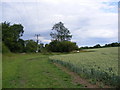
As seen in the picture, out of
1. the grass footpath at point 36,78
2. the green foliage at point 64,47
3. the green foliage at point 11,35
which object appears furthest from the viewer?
the green foliage at point 64,47

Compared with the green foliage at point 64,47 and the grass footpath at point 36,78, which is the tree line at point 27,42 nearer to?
the green foliage at point 64,47

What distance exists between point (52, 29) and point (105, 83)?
72.3m

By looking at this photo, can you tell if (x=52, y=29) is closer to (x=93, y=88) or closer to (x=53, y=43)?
(x=53, y=43)

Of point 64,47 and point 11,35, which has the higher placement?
point 11,35

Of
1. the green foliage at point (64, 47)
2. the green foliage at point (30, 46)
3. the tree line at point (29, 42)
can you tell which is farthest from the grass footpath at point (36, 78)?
the green foliage at point (30, 46)

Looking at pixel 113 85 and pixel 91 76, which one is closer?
pixel 113 85

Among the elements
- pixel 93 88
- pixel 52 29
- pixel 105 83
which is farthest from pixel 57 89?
pixel 52 29

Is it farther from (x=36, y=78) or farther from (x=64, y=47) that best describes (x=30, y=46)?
(x=36, y=78)

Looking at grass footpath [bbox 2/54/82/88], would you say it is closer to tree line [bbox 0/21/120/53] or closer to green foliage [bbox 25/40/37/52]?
tree line [bbox 0/21/120/53]

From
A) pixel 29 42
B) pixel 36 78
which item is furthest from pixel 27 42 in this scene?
pixel 36 78

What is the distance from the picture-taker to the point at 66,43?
63969 millimetres

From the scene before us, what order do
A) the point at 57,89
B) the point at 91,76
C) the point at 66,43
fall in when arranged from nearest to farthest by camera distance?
the point at 57,89 < the point at 91,76 < the point at 66,43

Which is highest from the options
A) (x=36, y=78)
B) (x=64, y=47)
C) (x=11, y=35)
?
(x=11, y=35)

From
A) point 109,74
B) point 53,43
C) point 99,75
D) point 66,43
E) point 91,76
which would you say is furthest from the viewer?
point 53,43
